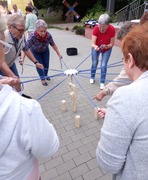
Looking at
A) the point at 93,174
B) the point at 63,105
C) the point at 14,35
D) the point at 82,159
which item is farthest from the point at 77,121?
the point at 14,35

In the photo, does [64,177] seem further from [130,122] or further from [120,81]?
[130,122]

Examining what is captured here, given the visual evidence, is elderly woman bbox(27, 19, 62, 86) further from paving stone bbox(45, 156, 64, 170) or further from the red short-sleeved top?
paving stone bbox(45, 156, 64, 170)

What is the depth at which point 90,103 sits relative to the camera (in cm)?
388

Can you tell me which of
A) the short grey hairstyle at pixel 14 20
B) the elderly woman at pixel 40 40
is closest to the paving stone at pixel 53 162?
the elderly woman at pixel 40 40

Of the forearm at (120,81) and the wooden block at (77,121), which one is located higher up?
the forearm at (120,81)

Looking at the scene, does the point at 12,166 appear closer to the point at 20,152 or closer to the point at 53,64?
the point at 20,152

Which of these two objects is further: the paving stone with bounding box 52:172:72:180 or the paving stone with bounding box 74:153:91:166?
the paving stone with bounding box 74:153:91:166

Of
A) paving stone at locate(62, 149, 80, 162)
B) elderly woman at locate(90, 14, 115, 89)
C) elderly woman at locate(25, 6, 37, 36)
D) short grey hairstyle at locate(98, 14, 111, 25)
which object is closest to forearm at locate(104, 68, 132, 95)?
paving stone at locate(62, 149, 80, 162)

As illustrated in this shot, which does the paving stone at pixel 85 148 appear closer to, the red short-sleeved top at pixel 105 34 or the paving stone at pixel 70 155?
the paving stone at pixel 70 155

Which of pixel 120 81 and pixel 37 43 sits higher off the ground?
pixel 37 43

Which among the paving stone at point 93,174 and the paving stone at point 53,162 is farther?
the paving stone at point 53,162

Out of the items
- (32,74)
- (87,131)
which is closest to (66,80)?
(32,74)

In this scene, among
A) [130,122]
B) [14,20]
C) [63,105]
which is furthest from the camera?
[63,105]

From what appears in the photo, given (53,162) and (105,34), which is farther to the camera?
(105,34)
